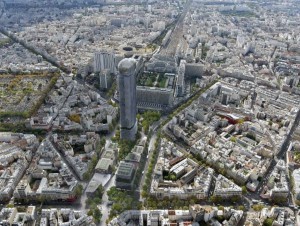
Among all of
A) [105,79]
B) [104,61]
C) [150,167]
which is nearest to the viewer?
[150,167]

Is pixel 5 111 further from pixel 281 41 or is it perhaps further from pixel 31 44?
pixel 281 41

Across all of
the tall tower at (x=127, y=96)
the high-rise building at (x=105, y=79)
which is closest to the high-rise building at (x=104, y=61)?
the high-rise building at (x=105, y=79)

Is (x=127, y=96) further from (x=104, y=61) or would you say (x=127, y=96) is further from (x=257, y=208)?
(x=104, y=61)

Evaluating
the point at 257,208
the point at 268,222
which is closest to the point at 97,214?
the point at 257,208

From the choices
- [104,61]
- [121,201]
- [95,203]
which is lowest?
[95,203]

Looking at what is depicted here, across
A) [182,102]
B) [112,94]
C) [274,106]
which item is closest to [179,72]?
[182,102]

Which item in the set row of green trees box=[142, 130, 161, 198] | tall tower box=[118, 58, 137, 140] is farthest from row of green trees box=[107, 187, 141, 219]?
tall tower box=[118, 58, 137, 140]
